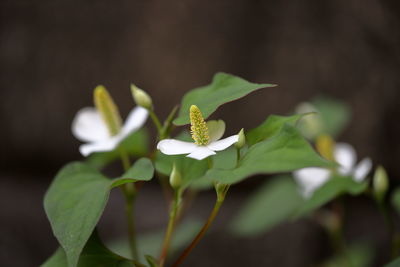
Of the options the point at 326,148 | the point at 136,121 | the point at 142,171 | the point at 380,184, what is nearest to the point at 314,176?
the point at 326,148

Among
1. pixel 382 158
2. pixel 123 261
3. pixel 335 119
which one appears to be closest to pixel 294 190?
pixel 335 119

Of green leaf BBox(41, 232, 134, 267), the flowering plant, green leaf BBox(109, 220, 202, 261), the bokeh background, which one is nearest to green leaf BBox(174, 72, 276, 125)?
the flowering plant

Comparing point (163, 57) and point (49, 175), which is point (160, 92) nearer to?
point (163, 57)

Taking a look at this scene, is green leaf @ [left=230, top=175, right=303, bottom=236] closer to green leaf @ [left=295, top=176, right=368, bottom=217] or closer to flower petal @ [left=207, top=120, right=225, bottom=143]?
green leaf @ [left=295, top=176, right=368, bottom=217]

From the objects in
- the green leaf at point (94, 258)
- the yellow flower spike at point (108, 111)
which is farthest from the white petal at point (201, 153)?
the yellow flower spike at point (108, 111)

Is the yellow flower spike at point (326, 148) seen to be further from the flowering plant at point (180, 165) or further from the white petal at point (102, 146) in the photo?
the white petal at point (102, 146)

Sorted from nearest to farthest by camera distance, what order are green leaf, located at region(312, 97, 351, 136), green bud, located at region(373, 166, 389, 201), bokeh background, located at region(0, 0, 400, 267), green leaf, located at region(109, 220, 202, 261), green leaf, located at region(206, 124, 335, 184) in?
green leaf, located at region(206, 124, 335, 184) < green bud, located at region(373, 166, 389, 201) < green leaf, located at region(109, 220, 202, 261) < green leaf, located at region(312, 97, 351, 136) < bokeh background, located at region(0, 0, 400, 267)
